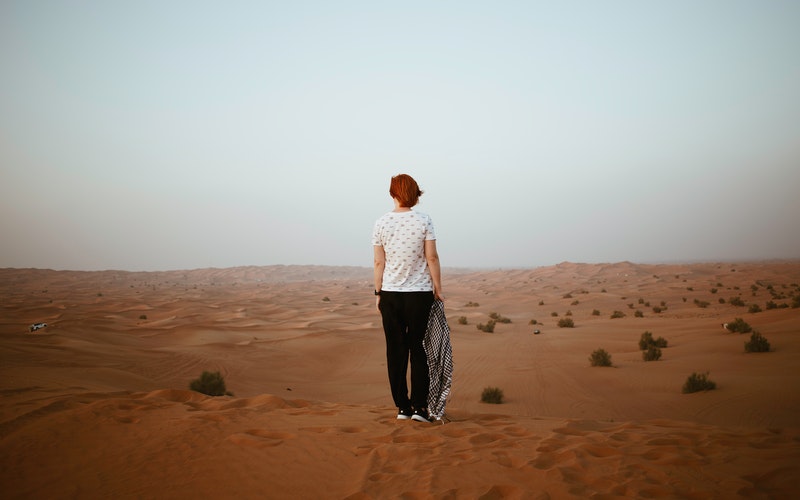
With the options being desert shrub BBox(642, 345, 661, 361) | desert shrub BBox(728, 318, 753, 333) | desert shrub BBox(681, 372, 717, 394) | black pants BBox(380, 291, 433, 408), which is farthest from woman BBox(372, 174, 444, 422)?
desert shrub BBox(728, 318, 753, 333)

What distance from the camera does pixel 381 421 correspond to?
479 centimetres

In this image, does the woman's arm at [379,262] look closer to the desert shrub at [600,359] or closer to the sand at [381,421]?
the sand at [381,421]

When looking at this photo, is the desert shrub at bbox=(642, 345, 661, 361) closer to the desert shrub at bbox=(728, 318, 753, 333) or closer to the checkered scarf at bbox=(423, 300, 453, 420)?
the desert shrub at bbox=(728, 318, 753, 333)

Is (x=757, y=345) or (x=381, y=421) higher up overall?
(x=381, y=421)

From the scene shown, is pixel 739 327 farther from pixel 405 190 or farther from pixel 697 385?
pixel 405 190

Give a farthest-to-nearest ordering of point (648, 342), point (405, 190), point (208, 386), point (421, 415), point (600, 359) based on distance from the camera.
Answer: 1. point (648, 342)
2. point (600, 359)
3. point (208, 386)
4. point (421, 415)
5. point (405, 190)

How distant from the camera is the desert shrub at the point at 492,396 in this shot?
25.6 feet

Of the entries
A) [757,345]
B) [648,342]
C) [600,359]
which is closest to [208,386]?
[600,359]

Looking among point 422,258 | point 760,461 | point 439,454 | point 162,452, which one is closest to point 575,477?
point 439,454

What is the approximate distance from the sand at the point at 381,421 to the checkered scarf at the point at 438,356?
34cm

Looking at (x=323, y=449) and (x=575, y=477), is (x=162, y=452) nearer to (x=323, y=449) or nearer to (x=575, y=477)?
(x=323, y=449)

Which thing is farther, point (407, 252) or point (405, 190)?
point (405, 190)

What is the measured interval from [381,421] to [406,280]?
5.06 ft

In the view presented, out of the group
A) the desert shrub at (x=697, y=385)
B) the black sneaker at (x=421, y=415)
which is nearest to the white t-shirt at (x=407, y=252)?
the black sneaker at (x=421, y=415)
